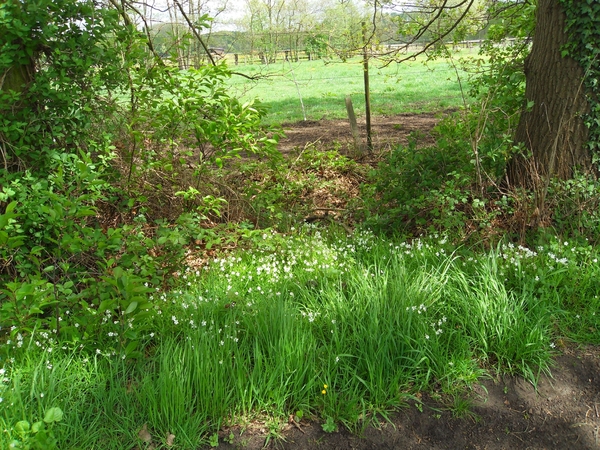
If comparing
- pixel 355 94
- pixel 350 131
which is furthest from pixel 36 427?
pixel 355 94

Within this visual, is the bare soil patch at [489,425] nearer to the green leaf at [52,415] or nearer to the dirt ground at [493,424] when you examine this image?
the dirt ground at [493,424]

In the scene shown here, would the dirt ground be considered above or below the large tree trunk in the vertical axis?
below

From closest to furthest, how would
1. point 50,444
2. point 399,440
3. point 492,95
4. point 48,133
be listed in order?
point 50,444, point 399,440, point 48,133, point 492,95

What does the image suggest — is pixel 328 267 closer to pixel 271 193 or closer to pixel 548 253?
pixel 548 253

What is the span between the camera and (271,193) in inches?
229

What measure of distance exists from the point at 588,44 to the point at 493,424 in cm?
328

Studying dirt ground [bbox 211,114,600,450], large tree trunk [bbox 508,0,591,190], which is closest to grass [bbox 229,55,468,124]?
large tree trunk [bbox 508,0,591,190]

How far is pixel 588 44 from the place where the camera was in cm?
420

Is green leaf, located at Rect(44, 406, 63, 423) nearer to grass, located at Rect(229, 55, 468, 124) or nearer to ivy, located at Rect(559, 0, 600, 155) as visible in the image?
ivy, located at Rect(559, 0, 600, 155)

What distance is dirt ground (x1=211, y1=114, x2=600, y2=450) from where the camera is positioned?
2.67 metres

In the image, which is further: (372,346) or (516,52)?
(516,52)

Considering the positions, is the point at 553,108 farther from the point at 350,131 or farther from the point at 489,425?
the point at 350,131

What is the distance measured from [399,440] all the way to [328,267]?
152 cm

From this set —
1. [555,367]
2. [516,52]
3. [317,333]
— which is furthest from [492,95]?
[317,333]
